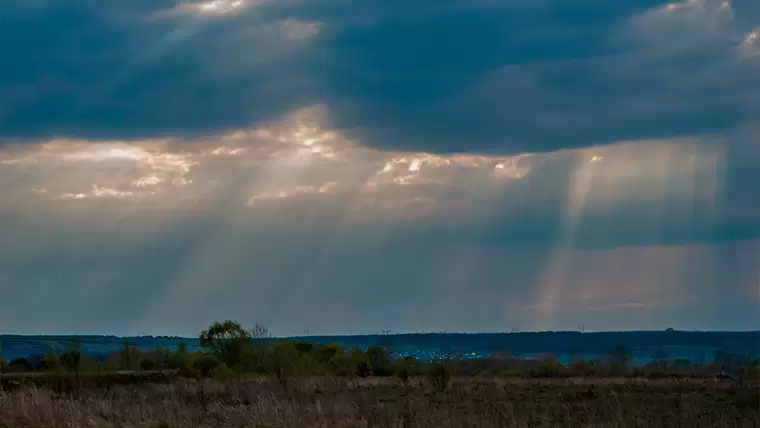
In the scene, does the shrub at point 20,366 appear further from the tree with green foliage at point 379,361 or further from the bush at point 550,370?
the bush at point 550,370

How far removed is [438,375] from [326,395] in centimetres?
1692

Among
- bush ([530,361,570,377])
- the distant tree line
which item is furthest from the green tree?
bush ([530,361,570,377])

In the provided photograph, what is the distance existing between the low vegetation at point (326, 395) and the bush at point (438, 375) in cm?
5

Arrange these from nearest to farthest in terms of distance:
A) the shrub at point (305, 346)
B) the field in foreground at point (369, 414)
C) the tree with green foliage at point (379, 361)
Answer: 1. the field in foreground at point (369, 414)
2. the tree with green foliage at point (379, 361)
3. the shrub at point (305, 346)

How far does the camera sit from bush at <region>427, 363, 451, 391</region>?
164 feet

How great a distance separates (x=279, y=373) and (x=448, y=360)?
8.48m

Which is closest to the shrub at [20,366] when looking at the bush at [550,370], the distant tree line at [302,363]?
the distant tree line at [302,363]

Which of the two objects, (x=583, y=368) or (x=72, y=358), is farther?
(x=583, y=368)

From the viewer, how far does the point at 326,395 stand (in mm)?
34500

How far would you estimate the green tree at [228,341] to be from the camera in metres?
74.0

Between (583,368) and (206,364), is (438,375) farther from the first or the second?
(583,368)

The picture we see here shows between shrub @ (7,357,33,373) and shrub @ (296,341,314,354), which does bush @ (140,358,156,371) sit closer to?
shrub @ (7,357,33,373)

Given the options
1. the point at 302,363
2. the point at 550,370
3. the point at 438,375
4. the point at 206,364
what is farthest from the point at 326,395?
the point at 550,370

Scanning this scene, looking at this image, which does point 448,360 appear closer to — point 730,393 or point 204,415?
point 730,393
